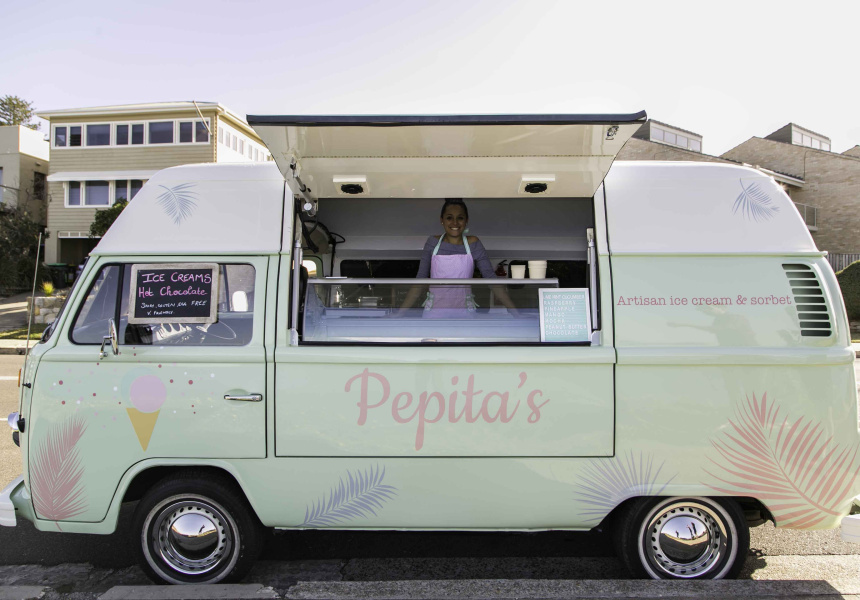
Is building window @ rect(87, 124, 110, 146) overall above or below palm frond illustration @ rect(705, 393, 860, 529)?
above

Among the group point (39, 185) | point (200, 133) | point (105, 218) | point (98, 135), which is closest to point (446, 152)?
point (105, 218)

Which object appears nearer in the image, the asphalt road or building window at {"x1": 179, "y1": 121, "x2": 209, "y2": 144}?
the asphalt road

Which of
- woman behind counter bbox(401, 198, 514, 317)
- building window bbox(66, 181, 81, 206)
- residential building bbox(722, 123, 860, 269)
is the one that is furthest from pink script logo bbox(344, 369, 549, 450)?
residential building bbox(722, 123, 860, 269)

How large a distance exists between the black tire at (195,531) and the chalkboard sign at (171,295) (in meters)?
0.94

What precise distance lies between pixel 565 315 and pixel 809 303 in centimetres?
139

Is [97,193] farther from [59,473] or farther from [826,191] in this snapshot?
[826,191]

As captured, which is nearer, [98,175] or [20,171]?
[98,175]

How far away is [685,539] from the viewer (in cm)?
334

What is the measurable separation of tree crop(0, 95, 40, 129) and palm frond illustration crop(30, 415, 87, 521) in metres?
49.3

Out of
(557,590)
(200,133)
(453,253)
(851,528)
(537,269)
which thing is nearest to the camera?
(557,590)

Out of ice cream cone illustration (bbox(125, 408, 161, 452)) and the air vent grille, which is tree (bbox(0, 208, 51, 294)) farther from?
the air vent grille

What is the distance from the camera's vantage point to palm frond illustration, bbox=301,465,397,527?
3.28 meters

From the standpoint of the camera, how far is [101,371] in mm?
3281

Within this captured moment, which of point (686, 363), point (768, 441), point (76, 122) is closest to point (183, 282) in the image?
point (686, 363)
